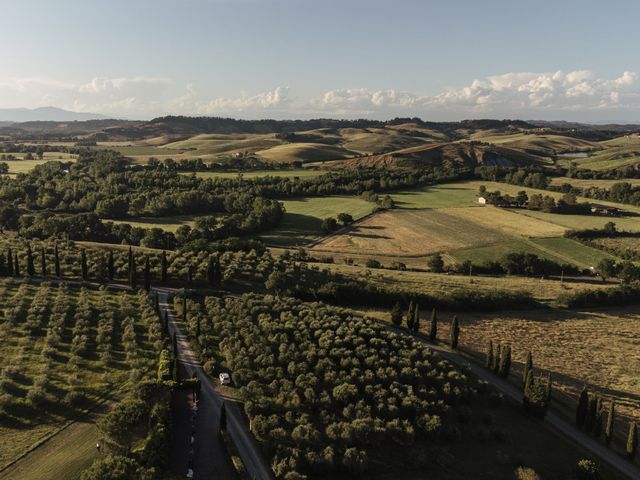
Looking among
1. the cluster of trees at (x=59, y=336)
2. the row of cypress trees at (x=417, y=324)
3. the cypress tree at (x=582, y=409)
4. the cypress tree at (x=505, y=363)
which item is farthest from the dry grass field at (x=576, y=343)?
the cluster of trees at (x=59, y=336)

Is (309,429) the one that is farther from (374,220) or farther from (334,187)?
(334,187)

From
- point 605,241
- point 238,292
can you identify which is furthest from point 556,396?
point 605,241

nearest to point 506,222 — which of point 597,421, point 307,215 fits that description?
point 307,215

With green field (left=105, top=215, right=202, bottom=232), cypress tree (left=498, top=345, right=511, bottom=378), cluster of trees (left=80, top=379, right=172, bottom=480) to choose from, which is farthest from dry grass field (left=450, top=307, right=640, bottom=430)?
green field (left=105, top=215, right=202, bottom=232)

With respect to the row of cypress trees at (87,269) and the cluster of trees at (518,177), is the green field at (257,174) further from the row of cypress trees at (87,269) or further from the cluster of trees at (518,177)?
the row of cypress trees at (87,269)

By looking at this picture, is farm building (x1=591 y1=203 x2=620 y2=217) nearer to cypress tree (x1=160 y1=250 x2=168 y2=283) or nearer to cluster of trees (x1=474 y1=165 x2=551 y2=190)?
cluster of trees (x1=474 y1=165 x2=551 y2=190)

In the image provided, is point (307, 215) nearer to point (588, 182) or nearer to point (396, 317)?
point (396, 317)
